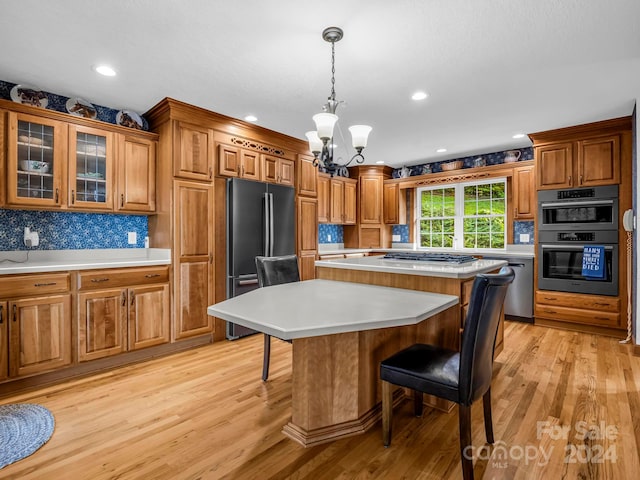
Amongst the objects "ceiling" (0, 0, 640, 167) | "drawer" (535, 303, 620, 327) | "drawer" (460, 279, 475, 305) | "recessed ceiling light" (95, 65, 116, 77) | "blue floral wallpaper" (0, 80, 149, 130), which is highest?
"ceiling" (0, 0, 640, 167)

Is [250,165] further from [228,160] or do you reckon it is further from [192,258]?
[192,258]

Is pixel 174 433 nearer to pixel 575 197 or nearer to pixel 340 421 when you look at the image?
pixel 340 421

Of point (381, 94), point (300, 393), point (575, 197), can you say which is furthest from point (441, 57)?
point (575, 197)

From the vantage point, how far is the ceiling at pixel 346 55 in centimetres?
202

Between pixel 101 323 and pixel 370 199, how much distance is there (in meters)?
4.70

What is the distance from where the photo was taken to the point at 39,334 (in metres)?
2.66

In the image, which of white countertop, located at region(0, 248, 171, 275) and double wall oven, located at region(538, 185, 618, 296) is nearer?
white countertop, located at region(0, 248, 171, 275)

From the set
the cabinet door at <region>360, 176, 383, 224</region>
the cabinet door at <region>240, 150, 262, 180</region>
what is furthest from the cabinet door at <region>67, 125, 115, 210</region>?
the cabinet door at <region>360, 176, 383, 224</region>

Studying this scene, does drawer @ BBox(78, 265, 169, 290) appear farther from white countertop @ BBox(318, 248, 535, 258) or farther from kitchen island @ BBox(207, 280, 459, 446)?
white countertop @ BBox(318, 248, 535, 258)

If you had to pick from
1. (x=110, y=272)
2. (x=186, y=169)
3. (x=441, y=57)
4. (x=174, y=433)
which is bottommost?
(x=174, y=433)

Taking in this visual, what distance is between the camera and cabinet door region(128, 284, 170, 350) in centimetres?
315

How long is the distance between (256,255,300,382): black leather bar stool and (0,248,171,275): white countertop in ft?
3.99

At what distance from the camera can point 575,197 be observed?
4.16 m

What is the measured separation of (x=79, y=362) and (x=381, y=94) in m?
3.53
